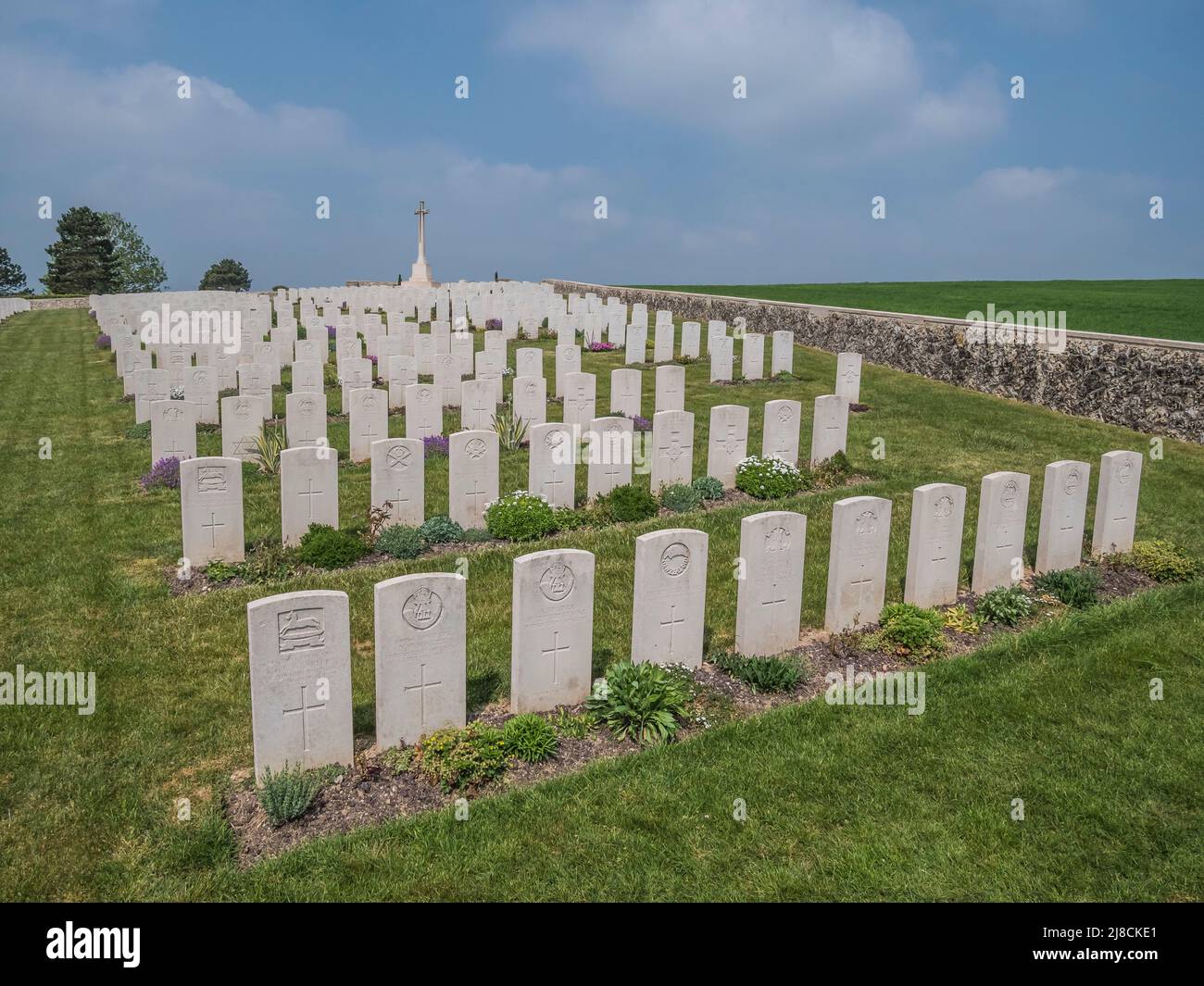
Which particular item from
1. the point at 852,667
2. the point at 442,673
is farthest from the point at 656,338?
the point at 442,673

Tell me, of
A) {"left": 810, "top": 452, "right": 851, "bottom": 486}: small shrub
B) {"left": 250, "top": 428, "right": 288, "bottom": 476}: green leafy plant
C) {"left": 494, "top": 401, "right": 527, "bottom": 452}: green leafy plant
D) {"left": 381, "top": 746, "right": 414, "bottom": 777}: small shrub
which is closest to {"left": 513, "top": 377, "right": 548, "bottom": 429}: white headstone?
{"left": 494, "top": 401, "right": 527, "bottom": 452}: green leafy plant

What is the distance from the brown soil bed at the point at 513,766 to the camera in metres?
5.48

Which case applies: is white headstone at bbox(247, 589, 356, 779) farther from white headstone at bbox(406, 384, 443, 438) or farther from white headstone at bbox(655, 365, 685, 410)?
white headstone at bbox(655, 365, 685, 410)

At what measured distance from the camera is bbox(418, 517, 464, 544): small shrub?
10703mm

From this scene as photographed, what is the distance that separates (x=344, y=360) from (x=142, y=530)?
7.67 meters

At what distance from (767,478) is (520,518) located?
3981 millimetres

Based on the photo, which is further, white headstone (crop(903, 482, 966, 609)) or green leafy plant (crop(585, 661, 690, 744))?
white headstone (crop(903, 482, 966, 609))

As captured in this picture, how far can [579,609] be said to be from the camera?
6.86 m

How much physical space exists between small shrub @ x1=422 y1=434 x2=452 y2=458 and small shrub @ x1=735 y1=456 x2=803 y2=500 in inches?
182

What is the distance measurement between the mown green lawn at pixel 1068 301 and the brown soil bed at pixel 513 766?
608 inches

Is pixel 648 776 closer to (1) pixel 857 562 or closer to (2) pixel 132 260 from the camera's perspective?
(1) pixel 857 562

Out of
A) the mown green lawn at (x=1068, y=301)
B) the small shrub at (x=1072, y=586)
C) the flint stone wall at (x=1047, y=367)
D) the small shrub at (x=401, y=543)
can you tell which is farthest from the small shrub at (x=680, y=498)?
the mown green lawn at (x=1068, y=301)

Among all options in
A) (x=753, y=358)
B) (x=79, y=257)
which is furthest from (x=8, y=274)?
(x=753, y=358)
